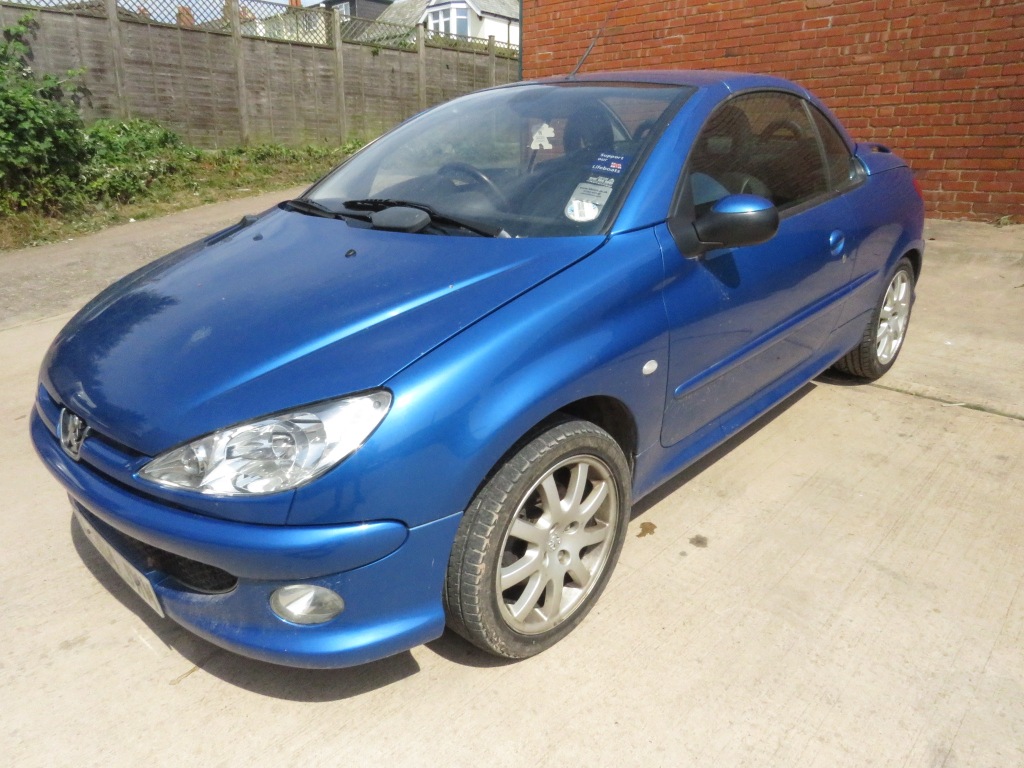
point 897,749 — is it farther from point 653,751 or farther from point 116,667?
point 116,667

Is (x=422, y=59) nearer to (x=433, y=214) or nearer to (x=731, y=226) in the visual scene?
(x=433, y=214)

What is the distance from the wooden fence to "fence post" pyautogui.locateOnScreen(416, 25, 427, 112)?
18mm

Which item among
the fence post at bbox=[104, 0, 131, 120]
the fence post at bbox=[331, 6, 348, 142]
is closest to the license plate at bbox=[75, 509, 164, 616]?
the fence post at bbox=[104, 0, 131, 120]

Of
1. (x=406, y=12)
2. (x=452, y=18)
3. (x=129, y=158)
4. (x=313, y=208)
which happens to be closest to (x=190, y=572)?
(x=313, y=208)

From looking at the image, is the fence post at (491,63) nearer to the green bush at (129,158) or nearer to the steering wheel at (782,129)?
the green bush at (129,158)

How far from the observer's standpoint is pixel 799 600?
8.44ft

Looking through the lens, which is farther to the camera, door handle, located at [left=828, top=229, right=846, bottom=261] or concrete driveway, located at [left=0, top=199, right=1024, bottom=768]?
door handle, located at [left=828, top=229, right=846, bottom=261]

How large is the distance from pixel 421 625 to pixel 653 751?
2.16ft

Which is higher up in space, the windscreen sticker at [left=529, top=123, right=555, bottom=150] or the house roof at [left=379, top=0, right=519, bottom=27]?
the house roof at [left=379, top=0, right=519, bottom=27]

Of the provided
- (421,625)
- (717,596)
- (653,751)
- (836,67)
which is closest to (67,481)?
(421,625)

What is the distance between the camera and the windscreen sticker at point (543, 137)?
2.94m

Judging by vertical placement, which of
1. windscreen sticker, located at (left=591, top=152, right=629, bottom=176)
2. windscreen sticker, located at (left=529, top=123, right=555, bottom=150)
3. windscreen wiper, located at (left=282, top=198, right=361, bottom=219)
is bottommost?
windscreen wiper, located at (left=282, top=198, right=361, bottom=219)

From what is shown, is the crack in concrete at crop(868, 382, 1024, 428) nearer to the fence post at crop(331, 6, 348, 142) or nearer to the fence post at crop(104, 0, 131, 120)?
the fence post at crop(104, 0, 131, 120)

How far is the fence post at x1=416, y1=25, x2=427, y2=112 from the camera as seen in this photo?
566 inches
